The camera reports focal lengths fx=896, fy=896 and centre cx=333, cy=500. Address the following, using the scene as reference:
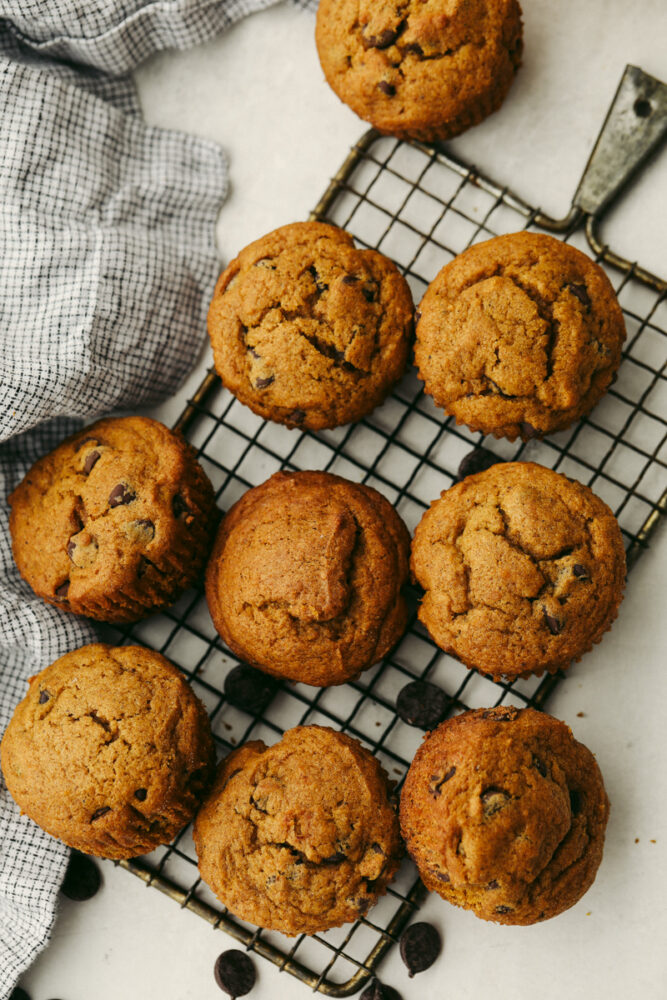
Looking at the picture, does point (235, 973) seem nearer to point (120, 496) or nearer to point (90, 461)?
point (120, 496)

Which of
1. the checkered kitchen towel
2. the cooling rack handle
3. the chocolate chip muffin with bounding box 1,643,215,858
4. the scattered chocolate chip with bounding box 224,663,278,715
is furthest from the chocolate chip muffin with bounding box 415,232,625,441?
the chocolate chip muffin with bounding box 1,643,215,858

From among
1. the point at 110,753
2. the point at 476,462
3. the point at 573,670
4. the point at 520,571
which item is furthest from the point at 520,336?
the point at 110,753

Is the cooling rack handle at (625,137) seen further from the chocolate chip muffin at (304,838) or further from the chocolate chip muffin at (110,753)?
the chocolate chip muffin at (110,753)

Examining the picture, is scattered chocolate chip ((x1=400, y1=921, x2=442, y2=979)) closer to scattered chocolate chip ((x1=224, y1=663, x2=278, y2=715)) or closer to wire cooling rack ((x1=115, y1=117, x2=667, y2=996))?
wire cooling rack ((x1=115, y1=117, x2=667, y2=996))

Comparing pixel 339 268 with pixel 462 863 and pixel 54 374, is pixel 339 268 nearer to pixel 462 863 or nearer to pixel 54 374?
pixel 54 374

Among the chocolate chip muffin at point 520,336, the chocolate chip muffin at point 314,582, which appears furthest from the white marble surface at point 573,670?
the chocolate chip muffin at point 314,582

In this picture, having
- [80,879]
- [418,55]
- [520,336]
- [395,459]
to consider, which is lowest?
[80,879]

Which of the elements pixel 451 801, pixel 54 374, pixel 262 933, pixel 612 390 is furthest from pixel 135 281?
pixel 262 933
